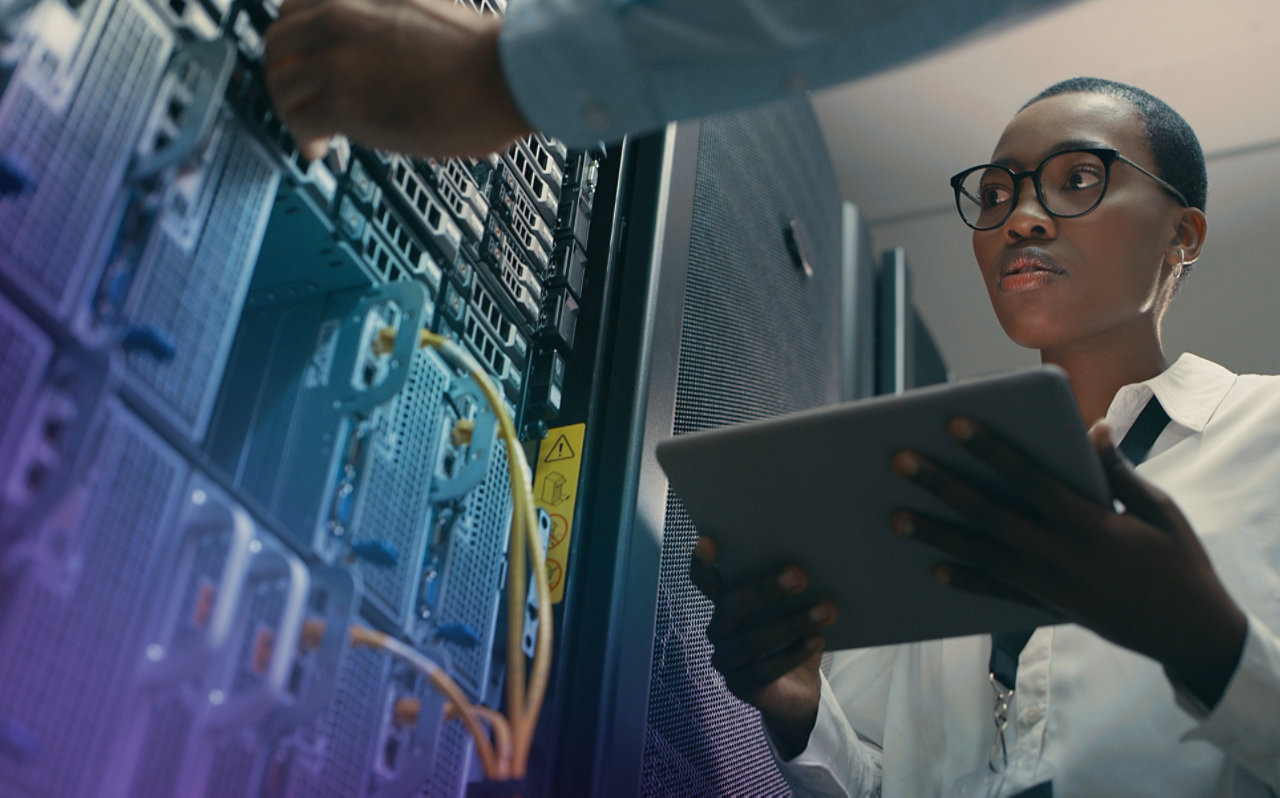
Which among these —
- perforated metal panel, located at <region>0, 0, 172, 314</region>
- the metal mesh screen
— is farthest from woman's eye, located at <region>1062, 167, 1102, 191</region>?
perforated metal panel, located at <region>0, 0, 172, 314</region>

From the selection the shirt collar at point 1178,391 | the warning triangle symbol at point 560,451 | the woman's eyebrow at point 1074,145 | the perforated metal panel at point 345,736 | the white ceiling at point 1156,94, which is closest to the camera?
the perforated metal panel at point 345,736

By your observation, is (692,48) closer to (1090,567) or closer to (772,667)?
(1090,567)

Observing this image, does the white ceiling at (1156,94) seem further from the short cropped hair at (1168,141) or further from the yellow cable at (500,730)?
the yellow cable at (500,730)

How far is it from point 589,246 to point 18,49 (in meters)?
0.61

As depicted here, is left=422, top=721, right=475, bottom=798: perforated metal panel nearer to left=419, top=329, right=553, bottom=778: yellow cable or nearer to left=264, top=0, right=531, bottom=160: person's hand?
left=419, top=329, right=553, bottom=778: yellow cable

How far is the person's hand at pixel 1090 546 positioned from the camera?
0.69 meters

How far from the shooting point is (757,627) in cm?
90

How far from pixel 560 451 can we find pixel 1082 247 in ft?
1.99

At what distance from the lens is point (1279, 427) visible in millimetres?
→ 1047

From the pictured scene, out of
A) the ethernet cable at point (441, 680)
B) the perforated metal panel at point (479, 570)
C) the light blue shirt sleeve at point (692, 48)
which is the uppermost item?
the light blue shirt sleeve at point (692, 48)

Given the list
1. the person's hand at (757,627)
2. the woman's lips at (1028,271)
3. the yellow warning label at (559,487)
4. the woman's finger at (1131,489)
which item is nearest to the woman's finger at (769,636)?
the person's hand at (757,627)

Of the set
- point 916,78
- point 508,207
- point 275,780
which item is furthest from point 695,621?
point 916,78

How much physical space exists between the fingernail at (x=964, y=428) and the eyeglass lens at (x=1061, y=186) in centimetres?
61

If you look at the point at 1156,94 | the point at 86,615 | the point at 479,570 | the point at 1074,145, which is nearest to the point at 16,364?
the point at 86,615
